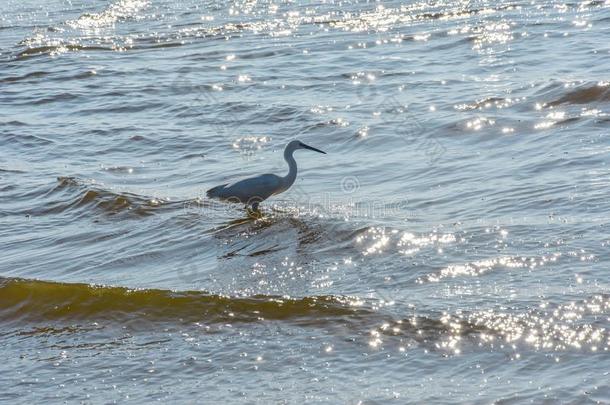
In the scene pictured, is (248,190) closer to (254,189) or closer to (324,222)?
(254,189)

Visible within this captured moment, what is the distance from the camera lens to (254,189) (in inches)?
469

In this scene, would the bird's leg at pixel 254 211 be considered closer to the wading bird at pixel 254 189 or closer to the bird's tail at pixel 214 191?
the wading bird at pixel 254 189

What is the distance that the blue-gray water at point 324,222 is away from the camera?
25.1ft

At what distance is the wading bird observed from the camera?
38.9ft

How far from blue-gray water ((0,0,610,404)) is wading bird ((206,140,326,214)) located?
19 cm

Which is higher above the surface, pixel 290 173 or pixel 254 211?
pixel 290 173

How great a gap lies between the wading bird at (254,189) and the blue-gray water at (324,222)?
0.63ft

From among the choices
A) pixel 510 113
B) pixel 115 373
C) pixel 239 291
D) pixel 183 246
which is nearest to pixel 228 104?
pixel 510 113

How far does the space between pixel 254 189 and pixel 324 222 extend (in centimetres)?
109

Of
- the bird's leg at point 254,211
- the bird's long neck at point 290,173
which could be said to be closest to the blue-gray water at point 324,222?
the bird's leg at point 254,211

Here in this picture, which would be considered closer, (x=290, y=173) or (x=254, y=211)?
(x=254, y=211)

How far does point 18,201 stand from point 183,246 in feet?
9.38

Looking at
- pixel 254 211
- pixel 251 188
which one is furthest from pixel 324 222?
pixel 254 211

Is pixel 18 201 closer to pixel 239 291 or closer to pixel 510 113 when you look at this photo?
pixel 239 291
